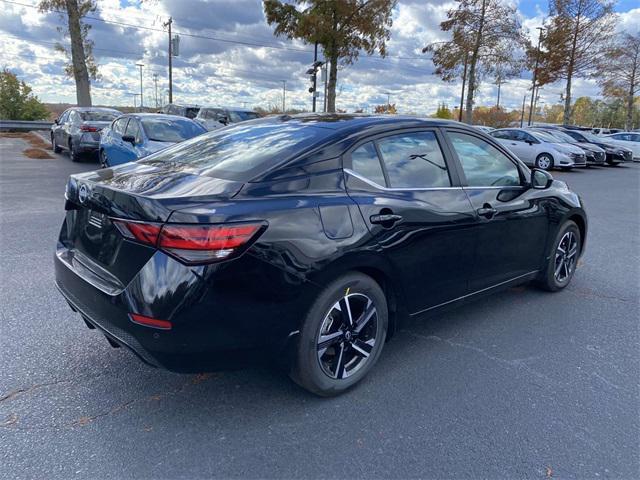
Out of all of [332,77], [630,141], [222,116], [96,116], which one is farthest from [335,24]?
[630,141]

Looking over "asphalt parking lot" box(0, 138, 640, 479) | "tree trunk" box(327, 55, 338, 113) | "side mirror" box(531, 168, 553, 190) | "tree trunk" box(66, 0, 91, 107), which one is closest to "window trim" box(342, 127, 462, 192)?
"side mirror" box(531, 168, 553, 190)

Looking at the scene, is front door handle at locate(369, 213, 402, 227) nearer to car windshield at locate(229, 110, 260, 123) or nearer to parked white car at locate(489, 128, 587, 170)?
parked white car at locate(489, 128, 587, 170)

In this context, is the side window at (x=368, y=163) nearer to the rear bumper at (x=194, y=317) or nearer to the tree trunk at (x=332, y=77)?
the rear bumper at (x=194, y=317)

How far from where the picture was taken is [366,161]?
10.3ft

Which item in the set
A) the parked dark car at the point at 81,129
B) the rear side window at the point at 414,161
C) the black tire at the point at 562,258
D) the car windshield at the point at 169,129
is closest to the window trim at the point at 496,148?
the rear side window at the point at 414,161

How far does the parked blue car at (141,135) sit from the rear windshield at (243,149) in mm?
6053

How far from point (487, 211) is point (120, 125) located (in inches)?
371

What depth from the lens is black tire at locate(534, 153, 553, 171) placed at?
1848 centimetres

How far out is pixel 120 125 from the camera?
10930 mm

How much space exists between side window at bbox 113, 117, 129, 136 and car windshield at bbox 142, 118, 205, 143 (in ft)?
2.43

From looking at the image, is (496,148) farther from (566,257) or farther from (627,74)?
(627,74)

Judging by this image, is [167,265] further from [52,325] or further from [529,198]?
[529,198]

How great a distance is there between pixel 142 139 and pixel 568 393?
A: 876 cm

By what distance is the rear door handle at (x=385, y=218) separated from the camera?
2.96 metres
